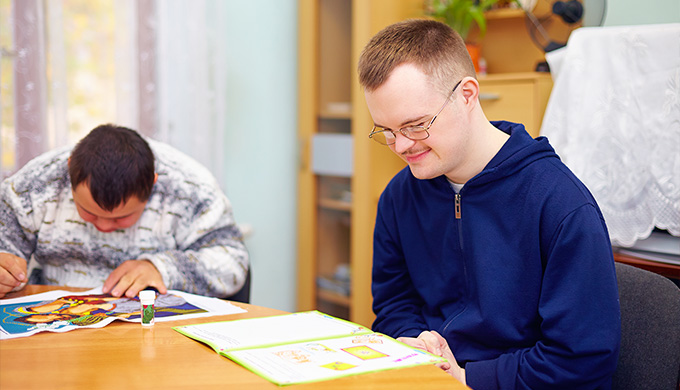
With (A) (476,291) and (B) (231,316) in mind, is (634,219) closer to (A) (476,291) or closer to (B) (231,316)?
(A) (476,291)

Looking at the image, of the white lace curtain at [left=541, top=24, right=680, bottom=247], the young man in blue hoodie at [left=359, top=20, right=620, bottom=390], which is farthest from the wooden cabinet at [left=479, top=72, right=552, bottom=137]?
the young man in blue hoodie at [left=359, top=20, right=620, bottom=390]

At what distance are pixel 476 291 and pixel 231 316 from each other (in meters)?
0.48

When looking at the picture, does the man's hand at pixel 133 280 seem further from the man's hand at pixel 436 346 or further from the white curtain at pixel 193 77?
the white curtain at pixel 193 77

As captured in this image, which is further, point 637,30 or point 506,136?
point 637,30

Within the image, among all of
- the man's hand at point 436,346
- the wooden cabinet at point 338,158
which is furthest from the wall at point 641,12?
the man's hand at point 436,346

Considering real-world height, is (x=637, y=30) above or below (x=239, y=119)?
above

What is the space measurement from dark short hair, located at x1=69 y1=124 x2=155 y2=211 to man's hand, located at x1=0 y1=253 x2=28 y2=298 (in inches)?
8.4

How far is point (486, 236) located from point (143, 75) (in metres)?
1.83

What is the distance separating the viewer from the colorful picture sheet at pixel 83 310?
3.80ft

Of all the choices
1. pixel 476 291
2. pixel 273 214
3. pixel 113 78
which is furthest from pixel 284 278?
pixel 476 291

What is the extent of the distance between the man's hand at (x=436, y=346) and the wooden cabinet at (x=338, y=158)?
1.64 m

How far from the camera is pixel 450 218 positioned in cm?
131

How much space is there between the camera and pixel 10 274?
1.41 metres

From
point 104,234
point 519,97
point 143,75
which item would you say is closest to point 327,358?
point 104,234
